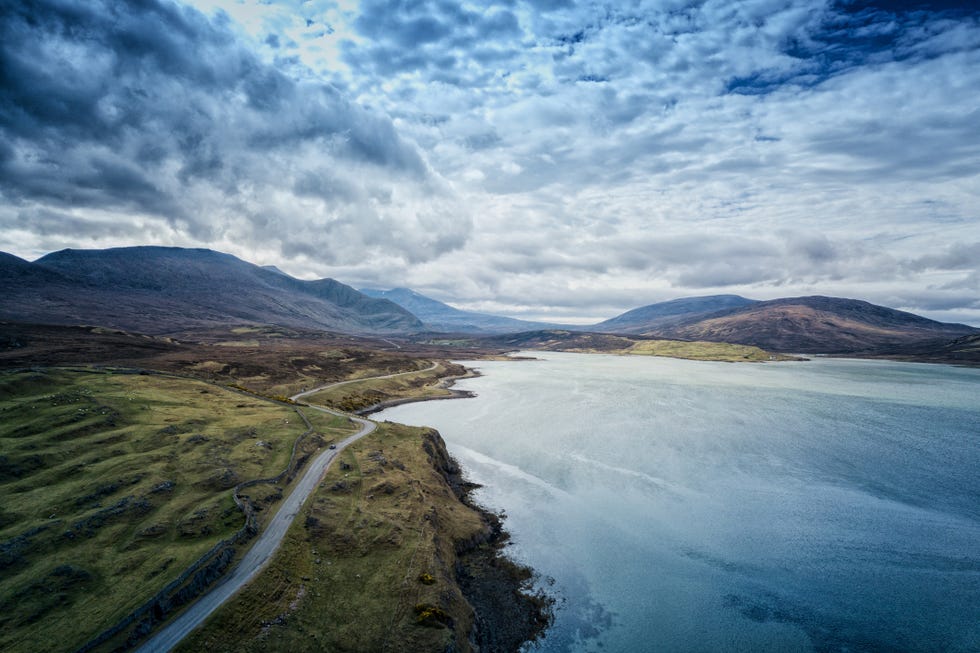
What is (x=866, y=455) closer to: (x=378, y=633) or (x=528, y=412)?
(x=528, y=412)

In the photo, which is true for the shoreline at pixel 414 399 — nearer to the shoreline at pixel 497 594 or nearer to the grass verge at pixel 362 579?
the grass verge at pixel 362 579

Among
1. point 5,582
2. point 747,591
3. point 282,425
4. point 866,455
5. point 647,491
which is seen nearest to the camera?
point 5,582

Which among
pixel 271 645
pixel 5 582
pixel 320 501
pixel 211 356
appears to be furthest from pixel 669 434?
pixel 211 356

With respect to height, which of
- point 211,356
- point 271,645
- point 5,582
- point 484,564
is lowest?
point 484,564

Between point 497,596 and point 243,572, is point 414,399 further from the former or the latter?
point 243,572

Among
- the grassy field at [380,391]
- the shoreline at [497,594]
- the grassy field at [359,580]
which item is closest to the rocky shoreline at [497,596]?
the shoreline at [497,594]

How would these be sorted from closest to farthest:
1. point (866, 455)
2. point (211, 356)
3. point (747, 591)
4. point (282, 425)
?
point (747, 591) < point (282, 425) < point (866, 455) < point (211, 356)

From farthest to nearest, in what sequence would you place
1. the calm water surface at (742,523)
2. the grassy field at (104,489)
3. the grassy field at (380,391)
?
1. the grassy field at (380,391)
2. the calm water surface at (742,523)
3. the grassy field at (104,489)

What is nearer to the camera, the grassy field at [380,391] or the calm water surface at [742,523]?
the calm water surface at [742,523]
